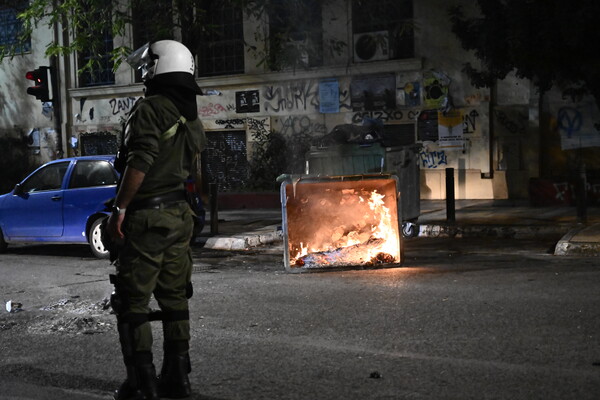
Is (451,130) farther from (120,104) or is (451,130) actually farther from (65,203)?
(65,203)

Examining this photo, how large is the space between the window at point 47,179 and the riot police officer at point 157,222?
7.96 metres

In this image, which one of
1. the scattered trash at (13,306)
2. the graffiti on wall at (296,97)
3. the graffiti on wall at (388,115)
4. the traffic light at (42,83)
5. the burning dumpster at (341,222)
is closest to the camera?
the scattered trash at (13,306)

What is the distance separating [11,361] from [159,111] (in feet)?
7.44

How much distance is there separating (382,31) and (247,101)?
420 cm

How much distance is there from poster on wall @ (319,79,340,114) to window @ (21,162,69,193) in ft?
33.2

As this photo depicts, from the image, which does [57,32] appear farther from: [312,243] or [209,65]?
[312,243]

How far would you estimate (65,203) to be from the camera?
11.9 meters

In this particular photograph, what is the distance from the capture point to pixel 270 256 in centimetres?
1161

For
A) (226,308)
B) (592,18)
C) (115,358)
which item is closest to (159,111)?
(115,358)

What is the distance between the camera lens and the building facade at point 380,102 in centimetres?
1906

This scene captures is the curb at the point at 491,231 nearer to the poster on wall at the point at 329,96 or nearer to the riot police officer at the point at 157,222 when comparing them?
the poster on wall at the point at 329,96

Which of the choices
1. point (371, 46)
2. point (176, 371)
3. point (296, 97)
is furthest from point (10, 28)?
point (176, 371)

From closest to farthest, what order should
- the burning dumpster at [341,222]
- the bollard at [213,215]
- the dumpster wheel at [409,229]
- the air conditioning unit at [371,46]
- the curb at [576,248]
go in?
1. the burning dumpster at [341,222]
2. the curb at [576,248]
3. the dumpster wheel at [409,229]
4. the bollard at [213,215]
5. the air conditioning unit at [371,46]

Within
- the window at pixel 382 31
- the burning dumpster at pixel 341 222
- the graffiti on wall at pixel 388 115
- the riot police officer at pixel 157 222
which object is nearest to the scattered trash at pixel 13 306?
the burning dumpster at pixel 341 222
